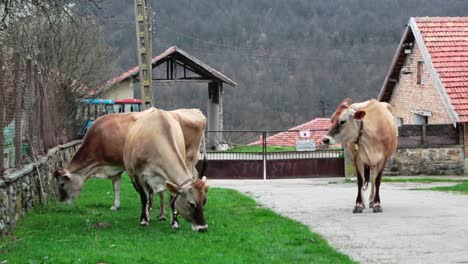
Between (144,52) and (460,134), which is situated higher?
(144,52)

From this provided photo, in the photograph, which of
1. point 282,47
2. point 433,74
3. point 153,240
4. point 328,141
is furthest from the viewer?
point 282,47

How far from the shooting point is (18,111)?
13.8 metres

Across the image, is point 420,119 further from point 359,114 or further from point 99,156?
point 99,156

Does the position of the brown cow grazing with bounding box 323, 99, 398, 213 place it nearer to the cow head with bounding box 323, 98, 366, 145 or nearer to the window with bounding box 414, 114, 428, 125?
the cow head with bounding box 323, 98, 366, 145

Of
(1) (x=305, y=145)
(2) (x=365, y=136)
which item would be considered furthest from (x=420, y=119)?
(2) (x=365, y=136)

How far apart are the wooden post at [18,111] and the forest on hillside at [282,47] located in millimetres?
39032

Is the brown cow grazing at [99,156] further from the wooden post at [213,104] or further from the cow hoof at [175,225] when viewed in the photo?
the wooden post at [213,104]

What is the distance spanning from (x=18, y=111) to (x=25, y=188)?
140 cm

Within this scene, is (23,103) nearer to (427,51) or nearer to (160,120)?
(160,120)

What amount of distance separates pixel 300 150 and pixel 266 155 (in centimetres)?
150

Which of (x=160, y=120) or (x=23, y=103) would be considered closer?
(x=160, y=120)

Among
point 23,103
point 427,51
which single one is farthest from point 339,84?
point 23,103

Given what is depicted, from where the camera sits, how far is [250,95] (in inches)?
2576

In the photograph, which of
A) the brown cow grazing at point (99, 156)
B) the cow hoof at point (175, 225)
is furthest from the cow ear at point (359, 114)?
the cow hoof at point (175, 225)
